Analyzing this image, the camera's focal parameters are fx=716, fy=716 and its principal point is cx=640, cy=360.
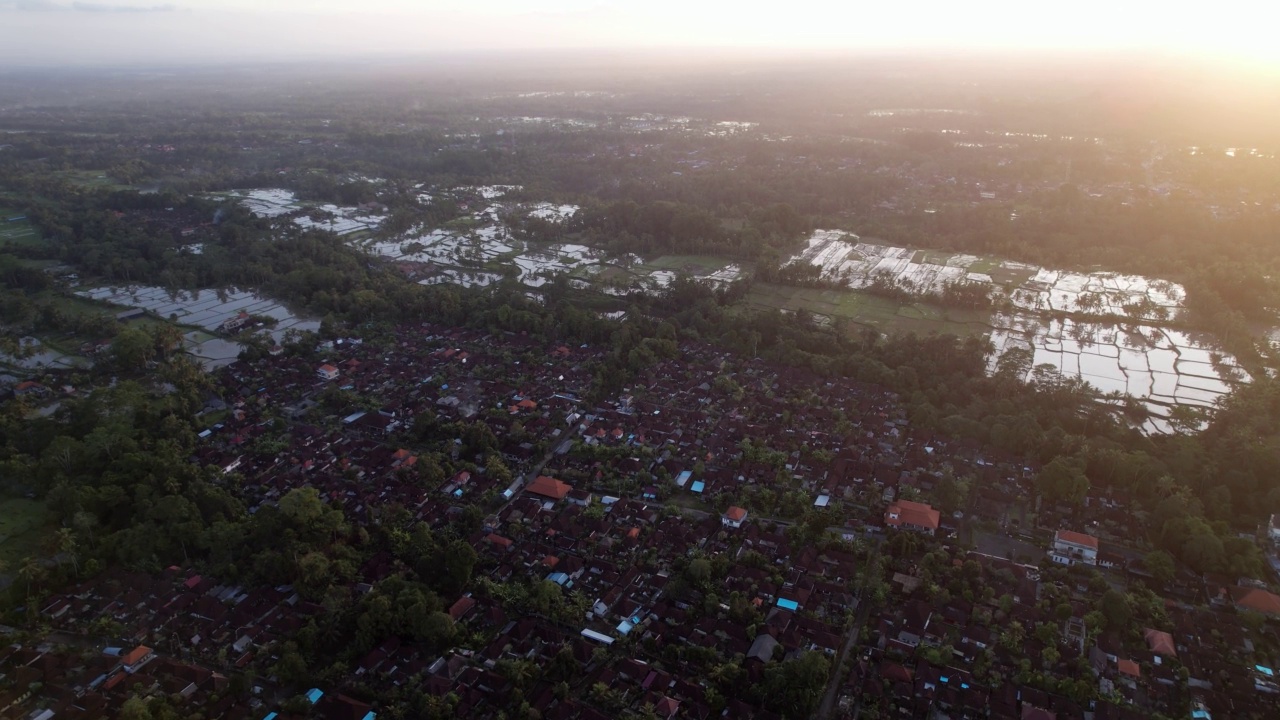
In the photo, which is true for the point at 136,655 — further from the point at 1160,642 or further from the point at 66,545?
the point at 1160,642

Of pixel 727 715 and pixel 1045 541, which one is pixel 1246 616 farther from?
pixel 727 715

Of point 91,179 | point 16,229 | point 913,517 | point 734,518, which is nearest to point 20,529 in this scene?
point 734,518

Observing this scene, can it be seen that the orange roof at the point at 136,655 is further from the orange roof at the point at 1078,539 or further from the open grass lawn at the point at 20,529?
the orange roof at the point at 1078,539

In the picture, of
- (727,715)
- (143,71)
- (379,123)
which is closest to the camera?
(727,715)

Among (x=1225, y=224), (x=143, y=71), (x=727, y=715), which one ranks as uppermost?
(x=143, y=71)

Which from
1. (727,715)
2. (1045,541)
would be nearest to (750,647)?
(727,715)

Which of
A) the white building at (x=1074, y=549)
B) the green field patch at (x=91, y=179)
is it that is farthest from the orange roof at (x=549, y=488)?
the green field patch at (x=91, y=179)

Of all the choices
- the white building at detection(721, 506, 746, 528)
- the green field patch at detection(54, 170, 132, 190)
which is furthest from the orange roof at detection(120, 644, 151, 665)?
the green field patch at detection(54, 170, 132, 190)
